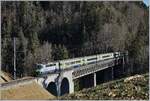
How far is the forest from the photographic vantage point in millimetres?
56562

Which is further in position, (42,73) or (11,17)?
(11,17)

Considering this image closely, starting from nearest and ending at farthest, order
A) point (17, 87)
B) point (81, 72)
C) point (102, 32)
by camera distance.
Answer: point (17, 87) < point (81, 72) < point (102, 32)

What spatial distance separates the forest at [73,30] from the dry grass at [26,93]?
1891 cm

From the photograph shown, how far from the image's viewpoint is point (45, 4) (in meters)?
81.7

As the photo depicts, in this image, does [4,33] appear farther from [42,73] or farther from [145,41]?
[42,73]

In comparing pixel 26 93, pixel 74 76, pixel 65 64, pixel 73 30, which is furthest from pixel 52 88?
pixel 73 30

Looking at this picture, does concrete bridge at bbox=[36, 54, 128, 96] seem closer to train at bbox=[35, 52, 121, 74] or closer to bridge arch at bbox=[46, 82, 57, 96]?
bridge arch at bbox=[46, 82, 57, 96]

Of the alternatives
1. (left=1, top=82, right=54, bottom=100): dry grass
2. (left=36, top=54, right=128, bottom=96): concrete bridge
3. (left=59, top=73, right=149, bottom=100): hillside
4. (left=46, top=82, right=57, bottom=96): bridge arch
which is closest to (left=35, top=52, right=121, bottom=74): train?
(left=36, top=54, right=128, bottom=96): concrete bridge

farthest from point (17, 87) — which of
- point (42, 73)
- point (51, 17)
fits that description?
point (51, 17)

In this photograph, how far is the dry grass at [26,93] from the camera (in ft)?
78.5

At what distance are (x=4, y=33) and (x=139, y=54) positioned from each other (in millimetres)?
19016

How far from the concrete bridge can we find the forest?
2.51 meters

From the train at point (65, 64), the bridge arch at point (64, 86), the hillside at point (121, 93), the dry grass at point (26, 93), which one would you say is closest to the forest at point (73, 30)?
the train at point (65, 64)

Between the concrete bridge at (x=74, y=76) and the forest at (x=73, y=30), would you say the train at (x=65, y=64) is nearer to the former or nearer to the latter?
the concrete bridge at (x=74, y=76)
